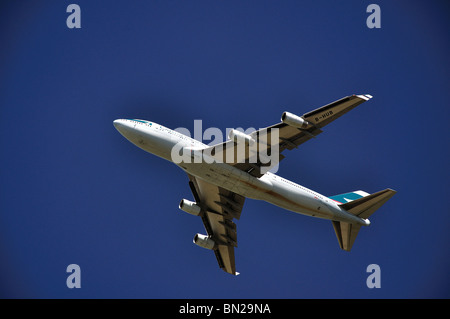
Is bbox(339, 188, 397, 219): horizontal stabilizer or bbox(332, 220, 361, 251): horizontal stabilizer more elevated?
bbox(339, 188, 397, 219): horizontal stabilizer

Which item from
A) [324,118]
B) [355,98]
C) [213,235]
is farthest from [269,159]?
[213,235]

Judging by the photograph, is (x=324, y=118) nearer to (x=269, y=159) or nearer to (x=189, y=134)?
(x=269, y=159)

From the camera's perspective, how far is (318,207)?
48.5 meters

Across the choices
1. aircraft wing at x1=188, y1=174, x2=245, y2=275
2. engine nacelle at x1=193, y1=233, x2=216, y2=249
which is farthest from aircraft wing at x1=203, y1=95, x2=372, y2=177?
engine nacelle at x1=193, y1=233, x2=216, y2=249

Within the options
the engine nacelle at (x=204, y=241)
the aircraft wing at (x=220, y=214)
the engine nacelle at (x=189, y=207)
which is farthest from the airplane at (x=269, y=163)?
the engine nacelle at (x=204, y=241)

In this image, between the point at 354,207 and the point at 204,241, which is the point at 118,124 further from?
→ the point at 354,207

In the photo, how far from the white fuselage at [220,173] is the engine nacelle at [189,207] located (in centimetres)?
680

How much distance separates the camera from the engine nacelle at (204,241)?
184 feet

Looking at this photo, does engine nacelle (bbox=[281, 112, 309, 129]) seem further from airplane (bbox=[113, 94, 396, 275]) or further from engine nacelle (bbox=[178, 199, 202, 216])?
engine nacelle (bbox=[178, 199, 202, 216])

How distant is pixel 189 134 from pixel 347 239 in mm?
17899

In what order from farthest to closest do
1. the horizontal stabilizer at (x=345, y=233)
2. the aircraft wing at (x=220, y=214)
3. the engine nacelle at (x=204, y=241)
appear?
the engine nacelle at (x=204, y=241)
the aircraft wing at (x=220, y=214)
the horizontal stabilizer at (x=345, y=233)

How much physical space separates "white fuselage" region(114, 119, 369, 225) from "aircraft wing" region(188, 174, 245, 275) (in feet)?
19.2

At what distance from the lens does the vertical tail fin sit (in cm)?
4922

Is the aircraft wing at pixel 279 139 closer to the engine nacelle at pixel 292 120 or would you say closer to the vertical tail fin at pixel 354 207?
the engine nacelle at pixel 292 120
